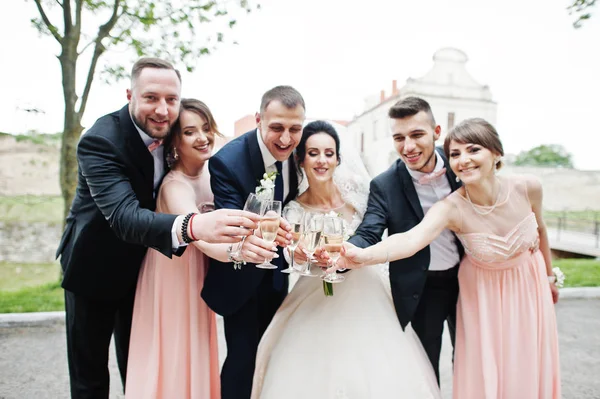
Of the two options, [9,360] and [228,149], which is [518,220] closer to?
[228,149]

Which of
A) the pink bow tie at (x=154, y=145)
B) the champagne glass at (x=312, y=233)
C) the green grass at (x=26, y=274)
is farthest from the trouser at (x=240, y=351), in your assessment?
the green grass at (x=26, y=274)

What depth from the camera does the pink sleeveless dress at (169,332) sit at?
2.80m

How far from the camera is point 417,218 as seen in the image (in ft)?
10.2

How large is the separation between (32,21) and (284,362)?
277 inches

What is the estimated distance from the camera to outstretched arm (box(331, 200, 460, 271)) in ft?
8.93

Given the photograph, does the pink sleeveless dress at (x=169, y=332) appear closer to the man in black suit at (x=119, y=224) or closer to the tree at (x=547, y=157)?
the man in black suit at (x=119, y=224)

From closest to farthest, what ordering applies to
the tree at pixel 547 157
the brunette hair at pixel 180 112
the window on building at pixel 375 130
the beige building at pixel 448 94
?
the brunette hair at pixel 180 112 → the beige building at pixel 448 94 → the window on building at pixel 375 130 → the tree at pixel 547 157

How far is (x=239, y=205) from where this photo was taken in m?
2.83

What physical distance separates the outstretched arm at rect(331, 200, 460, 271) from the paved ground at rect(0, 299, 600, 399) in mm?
2044

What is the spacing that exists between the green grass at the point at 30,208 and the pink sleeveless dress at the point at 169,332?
907 cm

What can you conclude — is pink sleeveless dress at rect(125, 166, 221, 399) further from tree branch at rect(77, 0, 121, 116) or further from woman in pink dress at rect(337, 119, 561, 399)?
tree branch at rect(77, 0, 121, 116)

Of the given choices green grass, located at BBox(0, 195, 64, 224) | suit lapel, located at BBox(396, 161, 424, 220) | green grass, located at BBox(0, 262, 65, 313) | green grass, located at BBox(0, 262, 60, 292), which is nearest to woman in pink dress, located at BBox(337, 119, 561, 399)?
suit lapel, located at BBox(396, 161, 424, 220)

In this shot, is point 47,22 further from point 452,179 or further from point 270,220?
point 452,179

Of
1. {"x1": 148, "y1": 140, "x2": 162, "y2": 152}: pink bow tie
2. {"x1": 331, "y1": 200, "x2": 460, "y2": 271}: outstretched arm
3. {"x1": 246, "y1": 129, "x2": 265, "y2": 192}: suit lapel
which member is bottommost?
{"x1": 331, "y1": 200, "x2": 460, "y2": 271}: outstretched arm
